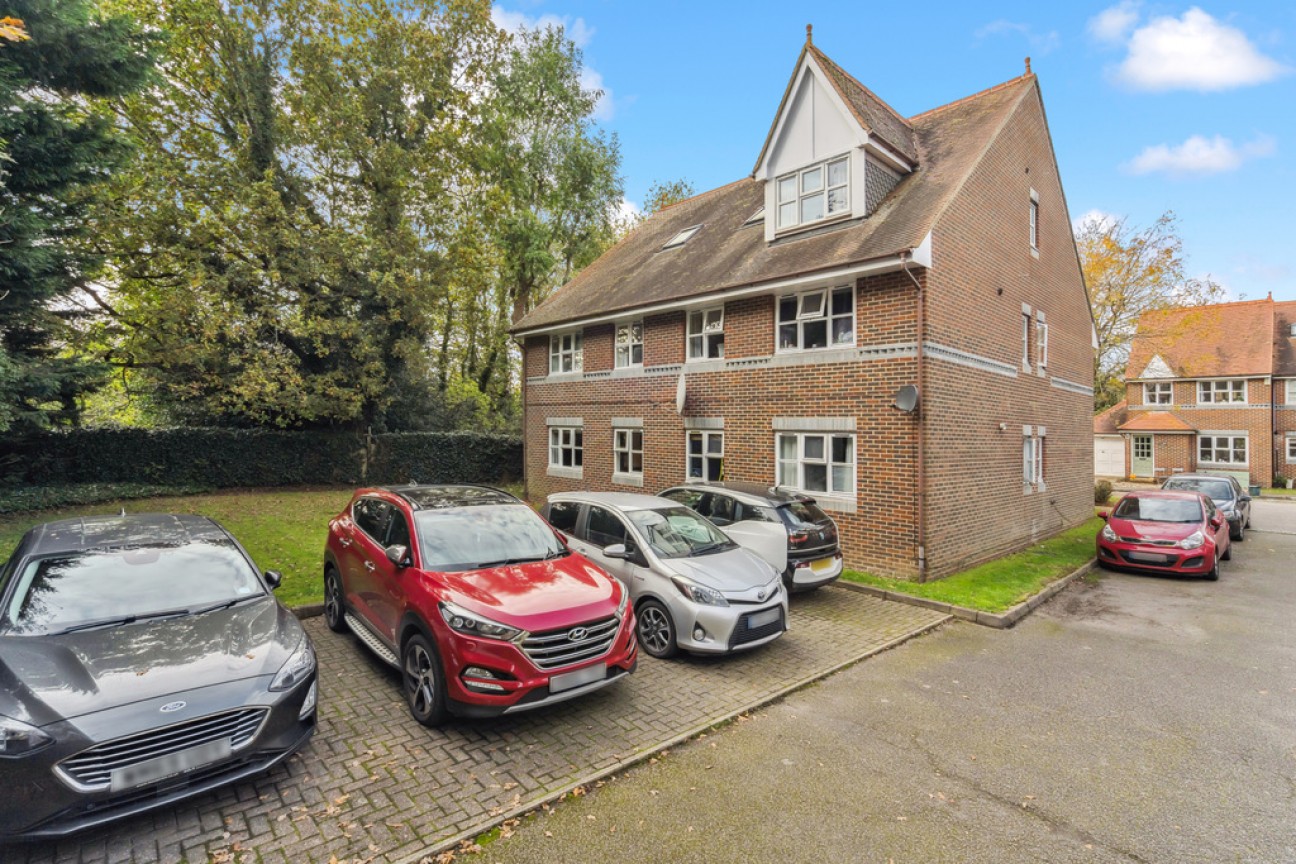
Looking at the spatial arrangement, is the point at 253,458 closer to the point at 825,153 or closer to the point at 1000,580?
the point at 825,153

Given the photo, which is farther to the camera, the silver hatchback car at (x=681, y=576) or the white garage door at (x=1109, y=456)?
the white garage door at (x=1109, y=456)

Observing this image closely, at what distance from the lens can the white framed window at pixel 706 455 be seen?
12805 millimetres

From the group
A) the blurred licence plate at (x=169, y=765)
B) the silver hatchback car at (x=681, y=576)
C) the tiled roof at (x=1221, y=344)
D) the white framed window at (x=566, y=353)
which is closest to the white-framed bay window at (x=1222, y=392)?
the tiled roof at (x=1221, y=344)

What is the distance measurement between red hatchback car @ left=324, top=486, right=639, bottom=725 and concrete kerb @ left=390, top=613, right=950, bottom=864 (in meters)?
0.64

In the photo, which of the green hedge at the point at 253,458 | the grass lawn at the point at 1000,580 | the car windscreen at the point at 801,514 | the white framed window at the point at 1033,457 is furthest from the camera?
the green hedge at the point at 253,458

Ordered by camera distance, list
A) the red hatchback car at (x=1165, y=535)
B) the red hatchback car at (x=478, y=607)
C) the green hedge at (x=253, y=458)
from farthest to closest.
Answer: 1. the green hedge at (x=253, y=458)
2. the red hatchback car at (x=1165, y=535)
3. the red hatchback car at (x=478, y=607)

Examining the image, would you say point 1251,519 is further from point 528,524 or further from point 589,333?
point 528,524

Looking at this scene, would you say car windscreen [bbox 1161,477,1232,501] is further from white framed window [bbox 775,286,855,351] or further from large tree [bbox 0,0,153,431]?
large tree [bbox 0,0,153,431]

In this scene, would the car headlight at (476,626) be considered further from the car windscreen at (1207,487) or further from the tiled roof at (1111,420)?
the tiled roof at (1111,420)

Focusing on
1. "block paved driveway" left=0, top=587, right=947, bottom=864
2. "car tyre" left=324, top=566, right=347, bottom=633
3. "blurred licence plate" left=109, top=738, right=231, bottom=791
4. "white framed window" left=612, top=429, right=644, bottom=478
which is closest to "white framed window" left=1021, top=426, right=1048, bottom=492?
"white framed window" left=612, top=429, right=644, bottom=478

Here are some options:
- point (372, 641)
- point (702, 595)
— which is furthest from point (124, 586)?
point (702, 595)

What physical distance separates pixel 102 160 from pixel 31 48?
1483 mm

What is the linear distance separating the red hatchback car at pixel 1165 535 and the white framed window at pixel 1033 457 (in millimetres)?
1710

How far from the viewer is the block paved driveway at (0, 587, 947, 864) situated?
3365 mm
